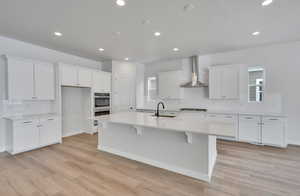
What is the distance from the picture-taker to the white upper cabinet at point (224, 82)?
4.14 meters

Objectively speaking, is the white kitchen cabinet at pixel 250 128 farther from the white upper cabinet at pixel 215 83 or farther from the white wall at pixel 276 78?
the white upper cabinet at pixel 215 83

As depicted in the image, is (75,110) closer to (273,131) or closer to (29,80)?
(29,80)

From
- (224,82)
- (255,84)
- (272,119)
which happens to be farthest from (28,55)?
(272,119)

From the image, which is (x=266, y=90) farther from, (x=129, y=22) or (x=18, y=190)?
(x=18, y=190)

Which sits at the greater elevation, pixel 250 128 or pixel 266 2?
pixel 266 2

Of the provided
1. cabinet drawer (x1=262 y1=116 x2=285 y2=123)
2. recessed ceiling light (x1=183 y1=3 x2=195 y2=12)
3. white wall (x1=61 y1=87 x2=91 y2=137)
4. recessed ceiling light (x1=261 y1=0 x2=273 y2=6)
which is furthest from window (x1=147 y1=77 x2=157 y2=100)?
recessed ceiling light (x1=261 y1=0 x2=273 y2=6)

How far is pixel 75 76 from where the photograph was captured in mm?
4328

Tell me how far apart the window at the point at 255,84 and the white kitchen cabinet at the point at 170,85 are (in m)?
2.16

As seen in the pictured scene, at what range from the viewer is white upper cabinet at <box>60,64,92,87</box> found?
13.3 feet

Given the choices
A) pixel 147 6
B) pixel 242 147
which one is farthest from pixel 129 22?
pixel 242 147

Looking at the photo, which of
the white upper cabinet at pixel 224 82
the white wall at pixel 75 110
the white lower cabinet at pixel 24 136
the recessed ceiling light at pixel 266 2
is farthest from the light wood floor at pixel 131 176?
the recessed ceiling light at pixel 266 2

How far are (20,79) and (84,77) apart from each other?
5.17 ft

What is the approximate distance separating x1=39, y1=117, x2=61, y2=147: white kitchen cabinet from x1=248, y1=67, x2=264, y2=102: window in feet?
18.9

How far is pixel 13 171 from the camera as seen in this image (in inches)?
96.3
